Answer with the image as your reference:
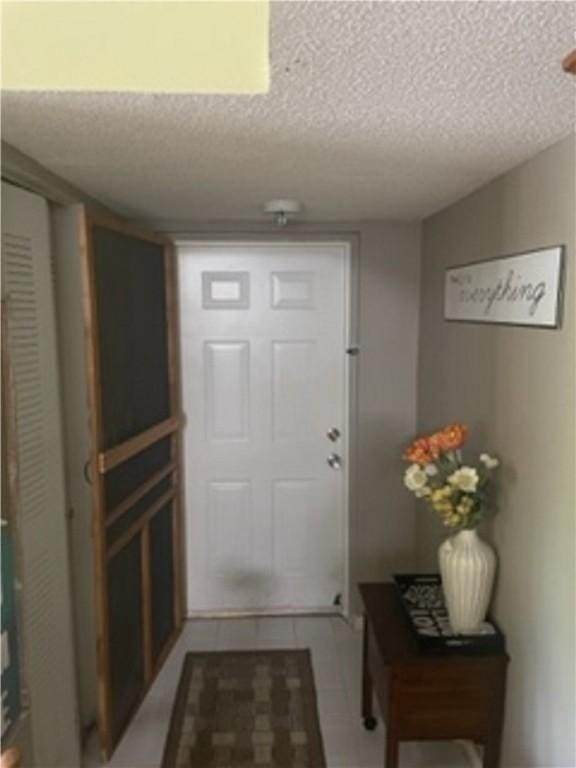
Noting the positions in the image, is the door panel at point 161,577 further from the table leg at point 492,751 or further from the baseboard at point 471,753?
the table leg at point 492,751

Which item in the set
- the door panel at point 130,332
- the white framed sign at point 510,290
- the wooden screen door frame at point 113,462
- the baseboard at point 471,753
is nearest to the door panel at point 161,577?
the wooden screen door frame at point 113,462

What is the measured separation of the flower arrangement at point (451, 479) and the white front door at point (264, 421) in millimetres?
1040

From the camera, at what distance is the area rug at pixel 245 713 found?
2061mm

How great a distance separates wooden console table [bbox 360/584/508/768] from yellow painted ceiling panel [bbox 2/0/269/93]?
159cm

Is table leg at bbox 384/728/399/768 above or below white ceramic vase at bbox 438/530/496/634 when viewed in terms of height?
below

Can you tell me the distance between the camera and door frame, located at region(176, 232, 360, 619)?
2.73m

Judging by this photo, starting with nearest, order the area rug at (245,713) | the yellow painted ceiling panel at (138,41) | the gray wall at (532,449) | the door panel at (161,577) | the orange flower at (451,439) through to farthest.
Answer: the yellow painted ceiling panel at (138,41) → the gray wall at (532,449) → the orange flower at (451,439) → the area rug at (245,713) → the door panel at (161,577)

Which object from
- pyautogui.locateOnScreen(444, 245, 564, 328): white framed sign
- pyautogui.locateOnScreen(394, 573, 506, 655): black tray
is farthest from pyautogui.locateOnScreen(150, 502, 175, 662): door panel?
pyautogui.locateOnScreen(444, 245, 564, 328): white framed sign

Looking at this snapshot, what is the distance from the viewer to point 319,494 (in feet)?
9.71

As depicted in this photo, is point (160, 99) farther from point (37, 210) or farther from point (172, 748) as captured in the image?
point (172, 748)

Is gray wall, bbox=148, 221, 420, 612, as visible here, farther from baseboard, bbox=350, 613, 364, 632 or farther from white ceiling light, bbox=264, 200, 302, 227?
white ceiling light, bbox=264, 200, 302, 227

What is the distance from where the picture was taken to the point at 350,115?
119 cm

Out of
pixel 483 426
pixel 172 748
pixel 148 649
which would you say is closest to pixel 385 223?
pixel 483 426

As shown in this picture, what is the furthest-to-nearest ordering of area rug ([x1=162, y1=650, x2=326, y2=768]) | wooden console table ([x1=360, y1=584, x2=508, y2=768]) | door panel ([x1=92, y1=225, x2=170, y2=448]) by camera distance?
area rug ([x1=162, y1=650, x2=326, y2=768])
door panel ([x1=92, y1=225, x2=170, y2=448])
wooden console table ([x1=360, y1=584, x2=508, y2=768])
